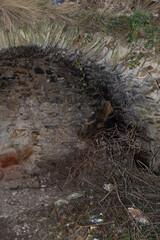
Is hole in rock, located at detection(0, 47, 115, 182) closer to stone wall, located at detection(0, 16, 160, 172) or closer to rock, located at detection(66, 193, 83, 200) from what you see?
stone wall, located at detection(0, 16, 160, 172)

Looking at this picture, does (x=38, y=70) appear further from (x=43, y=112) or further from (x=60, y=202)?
(x=60, y=202)

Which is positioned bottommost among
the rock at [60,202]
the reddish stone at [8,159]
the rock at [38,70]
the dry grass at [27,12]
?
the rock at [60,202]

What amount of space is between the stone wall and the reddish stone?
202 centimetres

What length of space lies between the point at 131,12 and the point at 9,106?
268cm

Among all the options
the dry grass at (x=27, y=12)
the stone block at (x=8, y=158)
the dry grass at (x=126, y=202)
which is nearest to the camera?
the dry grass at (x=126, y=202)

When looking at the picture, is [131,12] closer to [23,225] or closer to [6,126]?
[6,126]

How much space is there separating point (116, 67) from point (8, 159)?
2.69 m

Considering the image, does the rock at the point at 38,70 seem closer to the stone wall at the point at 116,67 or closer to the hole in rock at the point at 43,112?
the hole in rock at the point at 43,112

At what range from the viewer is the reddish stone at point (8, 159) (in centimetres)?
470

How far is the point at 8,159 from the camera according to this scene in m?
4.75

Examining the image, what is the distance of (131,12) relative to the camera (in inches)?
163

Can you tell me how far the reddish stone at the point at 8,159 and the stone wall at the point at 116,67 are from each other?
2016 millimetres

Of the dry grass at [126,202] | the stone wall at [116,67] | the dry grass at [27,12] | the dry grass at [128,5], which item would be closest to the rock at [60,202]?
the dry grass at [126,202]

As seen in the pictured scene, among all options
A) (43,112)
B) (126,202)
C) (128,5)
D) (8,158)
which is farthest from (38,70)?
(126,202)
